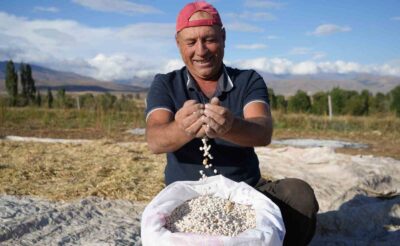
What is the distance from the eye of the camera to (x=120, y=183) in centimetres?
312

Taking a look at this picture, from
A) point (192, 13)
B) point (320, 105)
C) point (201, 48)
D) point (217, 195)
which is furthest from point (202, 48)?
point (320, 105)

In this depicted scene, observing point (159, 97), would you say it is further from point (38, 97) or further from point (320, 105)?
point (38, 97)

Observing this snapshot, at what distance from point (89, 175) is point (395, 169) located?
8.36ft

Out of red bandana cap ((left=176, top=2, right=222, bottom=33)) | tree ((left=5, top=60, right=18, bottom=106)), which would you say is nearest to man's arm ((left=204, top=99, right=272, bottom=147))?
red bandana cap ((left=176, top=2, right=222, bottom=33))

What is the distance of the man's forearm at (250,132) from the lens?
1.44 m

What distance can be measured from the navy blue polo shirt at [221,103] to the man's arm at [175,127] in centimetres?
6

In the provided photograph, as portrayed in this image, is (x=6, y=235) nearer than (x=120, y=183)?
Yes

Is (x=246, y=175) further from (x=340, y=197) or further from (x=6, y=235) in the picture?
(x=340, y=197)

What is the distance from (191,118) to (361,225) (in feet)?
5.68

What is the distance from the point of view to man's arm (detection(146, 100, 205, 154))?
1330 millimetres

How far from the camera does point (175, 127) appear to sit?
1.45 metres

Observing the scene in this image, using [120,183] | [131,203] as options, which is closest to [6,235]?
[131,203]

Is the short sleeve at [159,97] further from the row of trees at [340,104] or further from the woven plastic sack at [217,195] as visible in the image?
the row of trees at [340,104]

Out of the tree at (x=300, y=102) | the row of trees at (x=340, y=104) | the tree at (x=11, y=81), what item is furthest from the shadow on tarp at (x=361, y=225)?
the tree at (x=11, y=81)
